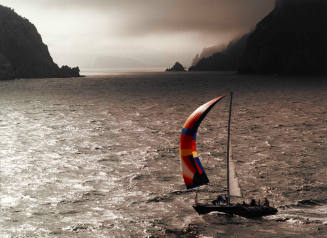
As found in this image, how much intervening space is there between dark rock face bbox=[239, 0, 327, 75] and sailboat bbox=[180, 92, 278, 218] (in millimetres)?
162810

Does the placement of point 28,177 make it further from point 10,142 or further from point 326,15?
point 326,15

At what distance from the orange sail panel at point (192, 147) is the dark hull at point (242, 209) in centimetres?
131

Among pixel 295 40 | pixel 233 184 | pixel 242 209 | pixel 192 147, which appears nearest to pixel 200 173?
pixel 192 147

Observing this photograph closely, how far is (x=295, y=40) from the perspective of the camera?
16900 centimetres

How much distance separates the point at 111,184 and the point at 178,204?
5076 mm

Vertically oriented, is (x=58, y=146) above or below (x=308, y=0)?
below

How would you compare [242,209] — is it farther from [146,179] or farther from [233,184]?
[146,179]

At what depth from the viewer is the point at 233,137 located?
33219 mm

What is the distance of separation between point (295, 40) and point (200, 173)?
174 metres

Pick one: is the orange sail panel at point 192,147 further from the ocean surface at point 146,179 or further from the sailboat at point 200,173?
the ocean surface at point 146,179

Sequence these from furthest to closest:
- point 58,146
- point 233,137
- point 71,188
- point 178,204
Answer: point 233,137
point 58,146
point 71,188
point 178,204

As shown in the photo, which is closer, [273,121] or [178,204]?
[178,204]

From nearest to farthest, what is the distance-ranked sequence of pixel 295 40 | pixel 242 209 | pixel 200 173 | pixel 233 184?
1. pixel 200 173
2. pixel 242 209
3. pixel 233 184
4. pixel 295 40

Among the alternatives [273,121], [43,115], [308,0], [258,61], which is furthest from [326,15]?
[43,115]
